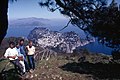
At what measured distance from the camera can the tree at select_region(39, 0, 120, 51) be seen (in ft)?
37.7

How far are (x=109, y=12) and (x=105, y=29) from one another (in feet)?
3.86

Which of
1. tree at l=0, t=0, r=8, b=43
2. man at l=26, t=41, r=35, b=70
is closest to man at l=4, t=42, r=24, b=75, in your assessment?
man at l=26, t=41, r=35, b=70

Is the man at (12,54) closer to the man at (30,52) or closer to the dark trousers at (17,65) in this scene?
the dark trousers at (17,65)

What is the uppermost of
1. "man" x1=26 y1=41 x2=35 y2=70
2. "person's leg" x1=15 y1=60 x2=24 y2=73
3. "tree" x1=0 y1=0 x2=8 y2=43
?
"tree" x1=0 y1=0 x2=8 y2=43

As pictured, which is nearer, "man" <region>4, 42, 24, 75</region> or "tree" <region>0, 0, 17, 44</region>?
"tree" <region>0, 0, 17, 44</region>

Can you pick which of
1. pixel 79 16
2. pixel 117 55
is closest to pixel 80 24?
pixel 79 16

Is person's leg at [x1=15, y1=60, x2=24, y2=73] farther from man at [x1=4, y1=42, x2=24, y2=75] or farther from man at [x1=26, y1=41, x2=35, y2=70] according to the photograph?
man at [x1=26, y1=41, x2=35, y2=70]

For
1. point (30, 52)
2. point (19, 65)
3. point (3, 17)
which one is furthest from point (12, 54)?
point (3, 17)

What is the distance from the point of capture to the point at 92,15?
11.9 meters

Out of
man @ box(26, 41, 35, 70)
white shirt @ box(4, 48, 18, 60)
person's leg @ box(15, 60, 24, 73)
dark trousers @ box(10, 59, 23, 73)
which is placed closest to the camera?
white shirt @ box(4, 48, 18, 60)

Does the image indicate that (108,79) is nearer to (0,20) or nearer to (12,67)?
(12,67)

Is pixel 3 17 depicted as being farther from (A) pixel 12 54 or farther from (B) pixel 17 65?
(B) pixel 17 65

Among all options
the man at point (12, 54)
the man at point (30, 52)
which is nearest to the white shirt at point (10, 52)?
the man at point (12, 54)

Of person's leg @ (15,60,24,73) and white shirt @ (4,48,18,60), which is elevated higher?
white shirt @ (4,48,18,60)
